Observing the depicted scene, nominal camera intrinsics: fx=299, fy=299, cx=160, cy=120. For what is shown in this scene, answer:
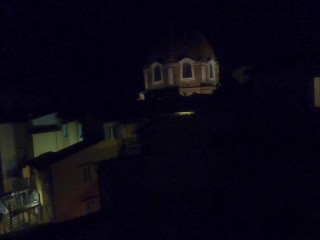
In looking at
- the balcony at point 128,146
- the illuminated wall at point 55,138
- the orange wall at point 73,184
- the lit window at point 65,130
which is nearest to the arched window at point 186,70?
the balcony at point 128,146

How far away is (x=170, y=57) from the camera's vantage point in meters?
30.7

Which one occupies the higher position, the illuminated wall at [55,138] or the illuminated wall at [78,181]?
the illuminated wall at [55,138]

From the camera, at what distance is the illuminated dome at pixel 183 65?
30234mm

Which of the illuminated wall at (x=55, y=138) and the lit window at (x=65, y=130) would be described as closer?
the illuminated wall at (x=55, y=138)

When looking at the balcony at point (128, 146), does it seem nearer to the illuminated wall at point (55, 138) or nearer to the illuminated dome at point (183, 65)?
the illuminated wall at point (55, 138)

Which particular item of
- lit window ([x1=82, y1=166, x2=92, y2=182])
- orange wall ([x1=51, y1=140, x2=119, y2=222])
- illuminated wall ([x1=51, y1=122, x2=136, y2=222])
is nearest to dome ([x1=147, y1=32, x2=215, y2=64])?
illuminated wall ([x1=51, y1=122, x2=136, y2=222])

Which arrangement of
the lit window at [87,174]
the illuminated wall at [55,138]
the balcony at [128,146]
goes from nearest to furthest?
the lit window at [87,174] → the balcony at [128,146] → the illuminated wall at [55,138]

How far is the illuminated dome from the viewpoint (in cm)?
3023

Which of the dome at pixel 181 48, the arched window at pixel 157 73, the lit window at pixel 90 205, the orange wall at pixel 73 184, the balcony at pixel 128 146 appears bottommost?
the lit window at pixel 90 205

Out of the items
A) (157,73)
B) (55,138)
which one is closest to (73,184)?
(55,138)

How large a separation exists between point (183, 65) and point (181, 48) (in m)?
1.92

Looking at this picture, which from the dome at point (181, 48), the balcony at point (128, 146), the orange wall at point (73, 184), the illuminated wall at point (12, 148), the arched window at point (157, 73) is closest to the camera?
the orange wall at point (73, 184)

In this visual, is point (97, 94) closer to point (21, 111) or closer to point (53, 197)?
point (21, 111)

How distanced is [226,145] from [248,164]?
1490mm
